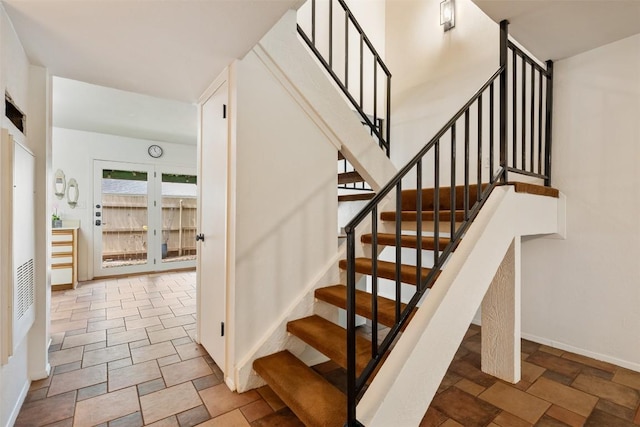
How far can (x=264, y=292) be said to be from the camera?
2.17 metres

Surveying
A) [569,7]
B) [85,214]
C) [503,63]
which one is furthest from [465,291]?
[85,214]

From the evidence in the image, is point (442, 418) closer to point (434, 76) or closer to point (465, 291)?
point (465, 291)

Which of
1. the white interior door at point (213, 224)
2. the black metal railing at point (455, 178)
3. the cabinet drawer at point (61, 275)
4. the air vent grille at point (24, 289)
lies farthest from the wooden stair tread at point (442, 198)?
the cabinet drawer at point (61, 275)

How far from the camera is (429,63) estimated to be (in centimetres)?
363

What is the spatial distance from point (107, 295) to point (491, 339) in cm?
472

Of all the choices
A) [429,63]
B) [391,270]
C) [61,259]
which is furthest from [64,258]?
[429,63]

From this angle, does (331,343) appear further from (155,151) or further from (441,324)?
(155,151)

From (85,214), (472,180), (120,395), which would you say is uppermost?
(472,180)

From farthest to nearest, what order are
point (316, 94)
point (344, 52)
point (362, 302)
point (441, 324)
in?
point (344, 52) < point (316, 94) < point (362, 302) < point (441, 324)

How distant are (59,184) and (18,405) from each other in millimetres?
4475

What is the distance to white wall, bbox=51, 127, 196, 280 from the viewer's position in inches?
206

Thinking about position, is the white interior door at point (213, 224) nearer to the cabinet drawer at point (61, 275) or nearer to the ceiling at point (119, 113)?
the ceiling at point (119, 113)

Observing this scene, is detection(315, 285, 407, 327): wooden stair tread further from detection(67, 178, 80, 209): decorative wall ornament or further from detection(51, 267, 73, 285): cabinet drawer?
detection(67, 178, 80, 209): decorative wall ornament

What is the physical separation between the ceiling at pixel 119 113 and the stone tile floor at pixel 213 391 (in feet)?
8.02
